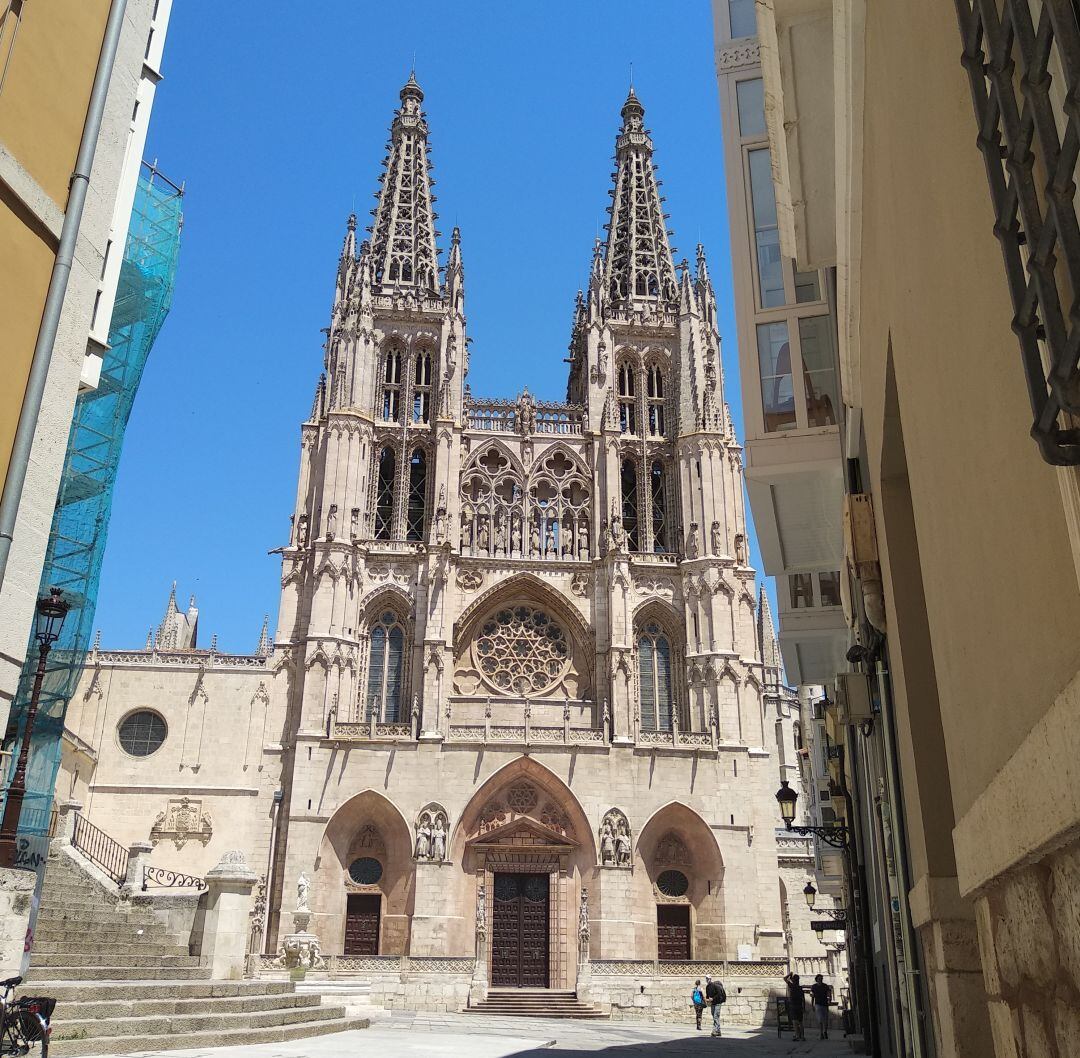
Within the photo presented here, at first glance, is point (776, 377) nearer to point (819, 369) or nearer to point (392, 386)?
point (819, 369)

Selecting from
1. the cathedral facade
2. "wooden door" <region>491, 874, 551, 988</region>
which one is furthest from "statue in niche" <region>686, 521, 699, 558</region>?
"wooden door" <region>491, 874, 551, 988</region>

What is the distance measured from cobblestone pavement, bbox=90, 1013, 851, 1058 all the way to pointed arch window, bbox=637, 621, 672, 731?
9.98 m

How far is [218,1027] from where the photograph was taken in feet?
36.7

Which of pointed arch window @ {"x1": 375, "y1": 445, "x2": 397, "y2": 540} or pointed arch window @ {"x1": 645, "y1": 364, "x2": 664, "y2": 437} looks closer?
pointed arch window @ {"x1": 375, "y1": 445, "x2": 397, "y2": 540}

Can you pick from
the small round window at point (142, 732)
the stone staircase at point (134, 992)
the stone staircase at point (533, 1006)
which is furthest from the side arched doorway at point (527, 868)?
the stone staircase at point (134, 992)

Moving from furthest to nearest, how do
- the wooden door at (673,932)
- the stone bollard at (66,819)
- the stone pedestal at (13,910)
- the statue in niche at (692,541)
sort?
1. the statue in niche at (692,541)
2. the wooden door at (673,932)
3. the stone bollard at (66,819)
4. the stone pedestal at (13,910)

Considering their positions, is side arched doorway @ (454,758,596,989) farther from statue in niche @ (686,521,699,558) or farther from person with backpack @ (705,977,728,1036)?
statue in niche @ (686,521,699,558)

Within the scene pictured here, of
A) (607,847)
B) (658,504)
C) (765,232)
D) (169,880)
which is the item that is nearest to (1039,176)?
(765,232)

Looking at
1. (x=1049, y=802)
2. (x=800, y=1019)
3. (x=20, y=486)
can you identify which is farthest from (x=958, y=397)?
(x=800, y=1019)

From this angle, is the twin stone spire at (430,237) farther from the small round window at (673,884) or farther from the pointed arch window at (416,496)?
the small round window at (673,884)

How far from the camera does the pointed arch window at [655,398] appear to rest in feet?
120

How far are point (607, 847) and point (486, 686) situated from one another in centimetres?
646

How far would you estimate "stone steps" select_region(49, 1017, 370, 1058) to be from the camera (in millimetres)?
9162

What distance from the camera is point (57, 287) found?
6332mm
